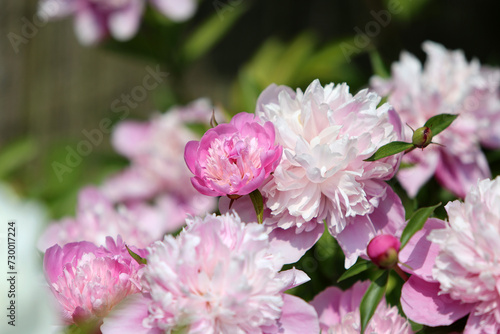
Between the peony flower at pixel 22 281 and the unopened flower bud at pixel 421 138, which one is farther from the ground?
the peony flower at pixel 22 281

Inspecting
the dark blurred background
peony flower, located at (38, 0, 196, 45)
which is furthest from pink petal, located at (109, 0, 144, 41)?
the dark blurred background

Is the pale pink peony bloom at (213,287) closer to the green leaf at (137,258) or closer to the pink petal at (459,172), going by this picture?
the green leaf at (137,258)

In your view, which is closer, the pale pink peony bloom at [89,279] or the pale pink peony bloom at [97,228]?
the pale pink peony bloom at [89,279]

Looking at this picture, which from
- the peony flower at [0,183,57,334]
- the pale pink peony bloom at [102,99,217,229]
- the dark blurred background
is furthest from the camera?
the dark blurred background

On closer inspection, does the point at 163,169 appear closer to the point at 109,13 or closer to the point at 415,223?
the point at 109,13

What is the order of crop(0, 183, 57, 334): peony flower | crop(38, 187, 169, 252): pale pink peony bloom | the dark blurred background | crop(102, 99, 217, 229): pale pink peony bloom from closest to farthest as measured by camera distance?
1. crop(0, 183, 57, 334): peony flower
2. crop(38, 187, 169, 252): pale pink peony bloom
3. crop(102, 99, 217, 229): pale pink peony bloom
4. the dark blurred background

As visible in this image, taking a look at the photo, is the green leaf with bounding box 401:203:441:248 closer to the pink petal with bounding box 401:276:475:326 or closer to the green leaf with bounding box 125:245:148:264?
the pink petal with bounding box 401:276:475:326

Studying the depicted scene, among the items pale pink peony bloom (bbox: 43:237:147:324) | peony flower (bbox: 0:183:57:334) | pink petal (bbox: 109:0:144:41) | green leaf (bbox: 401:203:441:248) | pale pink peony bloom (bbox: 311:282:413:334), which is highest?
pink petal (bbox: 109:0:144:41)

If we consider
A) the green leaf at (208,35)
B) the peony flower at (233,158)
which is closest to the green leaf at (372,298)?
Result: the peony flower at (233,158)
